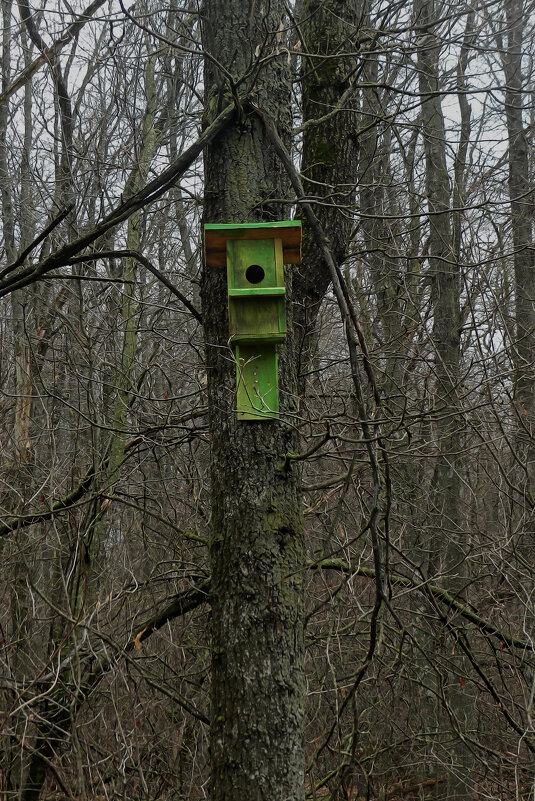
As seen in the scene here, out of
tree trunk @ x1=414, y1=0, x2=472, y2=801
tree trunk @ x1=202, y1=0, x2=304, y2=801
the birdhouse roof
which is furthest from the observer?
tree trunk @ x1=414, y1=0, x2=472, y2=801

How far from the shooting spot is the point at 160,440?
167 inches

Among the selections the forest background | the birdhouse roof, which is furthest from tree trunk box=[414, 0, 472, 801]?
the birdhouse roof

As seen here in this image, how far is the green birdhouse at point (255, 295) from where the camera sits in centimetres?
261

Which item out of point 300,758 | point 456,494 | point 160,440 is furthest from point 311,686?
point 300,758

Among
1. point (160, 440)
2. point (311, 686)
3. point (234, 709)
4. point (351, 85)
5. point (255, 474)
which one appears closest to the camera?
point (234, 709)

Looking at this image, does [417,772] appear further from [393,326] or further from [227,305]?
[227,305]

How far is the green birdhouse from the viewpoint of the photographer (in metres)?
2.61

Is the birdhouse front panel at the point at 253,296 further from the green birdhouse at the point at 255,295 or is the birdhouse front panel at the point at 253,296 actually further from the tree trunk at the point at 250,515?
the tree trunk at the point at 250,515

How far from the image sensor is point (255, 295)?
2.60 meters

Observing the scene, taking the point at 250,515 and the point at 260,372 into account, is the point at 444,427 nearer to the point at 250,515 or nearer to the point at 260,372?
the point at 260,372

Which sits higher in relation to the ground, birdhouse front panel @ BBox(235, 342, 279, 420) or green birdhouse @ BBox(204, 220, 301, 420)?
green birdhouse @ BBox(204, 220, 301, 420)

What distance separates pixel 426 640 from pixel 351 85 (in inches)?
180

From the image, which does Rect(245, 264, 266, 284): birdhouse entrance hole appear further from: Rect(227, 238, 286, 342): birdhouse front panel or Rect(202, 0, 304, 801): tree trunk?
Rect(202, 0, 304, 801): tree trunk

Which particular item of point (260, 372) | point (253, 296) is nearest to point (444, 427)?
point (260, 372)
